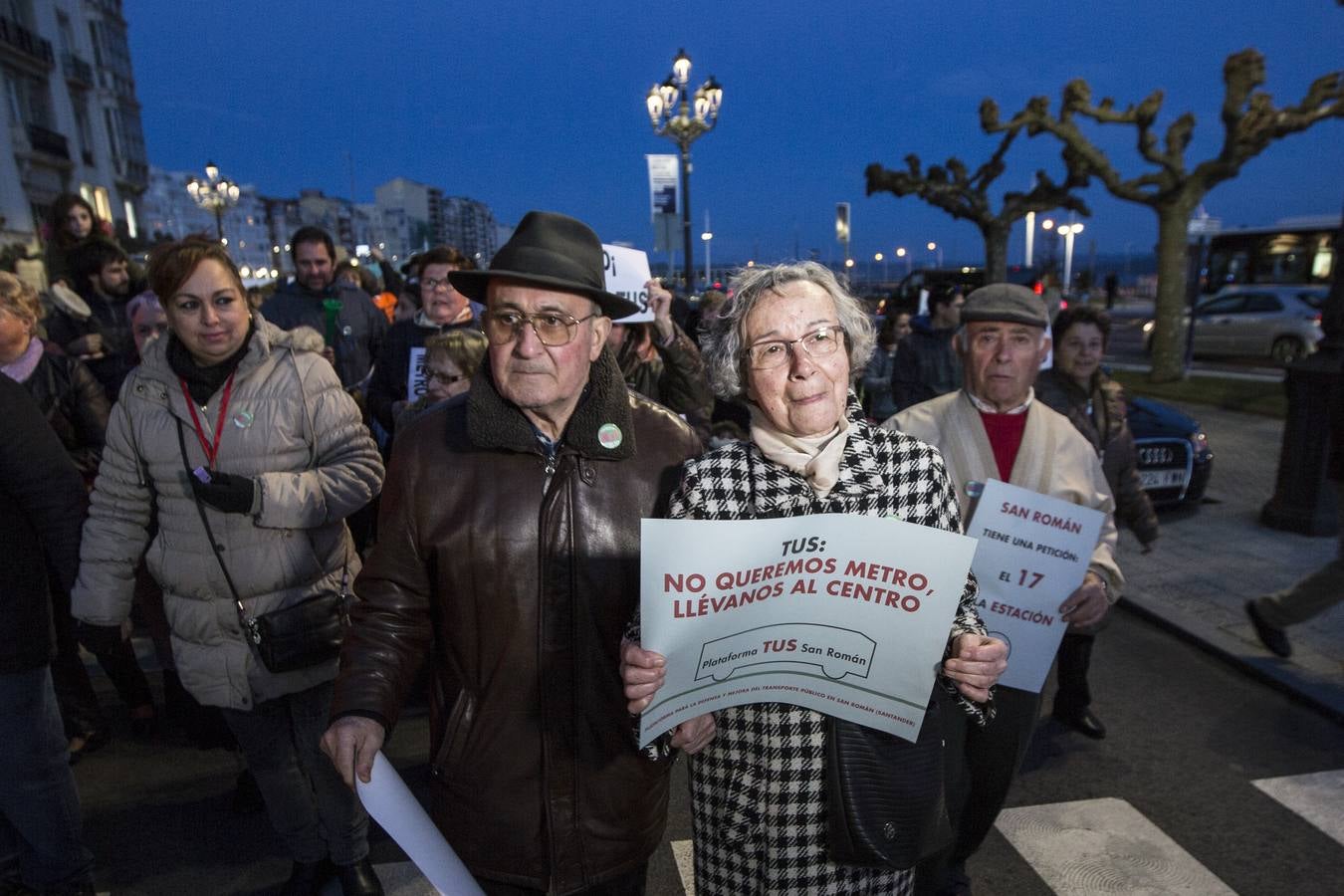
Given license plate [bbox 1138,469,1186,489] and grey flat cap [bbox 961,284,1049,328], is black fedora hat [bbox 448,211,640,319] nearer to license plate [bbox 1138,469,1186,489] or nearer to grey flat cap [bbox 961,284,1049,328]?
grey flat cap [bbox 961,284,1049,328]

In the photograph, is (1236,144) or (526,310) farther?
(1236,144)

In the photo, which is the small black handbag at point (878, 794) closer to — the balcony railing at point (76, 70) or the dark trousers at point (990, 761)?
the dark trousers at point (990, 761)

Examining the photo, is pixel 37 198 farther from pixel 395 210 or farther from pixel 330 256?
pixel 395 210

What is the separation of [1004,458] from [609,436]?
153cm

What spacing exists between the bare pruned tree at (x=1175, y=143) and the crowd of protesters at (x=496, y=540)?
13.7 meters

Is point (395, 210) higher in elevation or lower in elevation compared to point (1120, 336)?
higher

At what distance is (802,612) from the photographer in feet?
5.23

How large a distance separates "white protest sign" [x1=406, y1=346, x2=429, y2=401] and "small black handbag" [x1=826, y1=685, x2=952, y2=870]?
142 inches

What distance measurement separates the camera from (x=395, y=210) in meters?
139

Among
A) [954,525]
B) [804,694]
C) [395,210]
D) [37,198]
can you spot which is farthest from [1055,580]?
[395,210]

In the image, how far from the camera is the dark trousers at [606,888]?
6.50 feet

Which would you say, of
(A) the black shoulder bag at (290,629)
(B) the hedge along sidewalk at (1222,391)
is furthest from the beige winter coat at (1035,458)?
(B) the hedge along sidewalk at (1222,391)

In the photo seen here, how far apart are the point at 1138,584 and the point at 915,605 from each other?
532 centimetres

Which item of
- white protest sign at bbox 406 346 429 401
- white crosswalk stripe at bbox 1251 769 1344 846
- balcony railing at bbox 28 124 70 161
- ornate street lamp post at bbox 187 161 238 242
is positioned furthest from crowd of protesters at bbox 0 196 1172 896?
balcony railing at bbox 28 124 70 161
